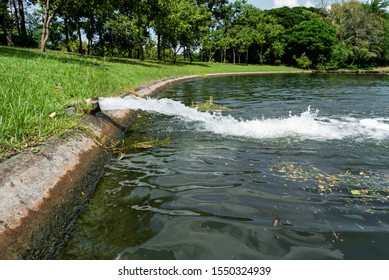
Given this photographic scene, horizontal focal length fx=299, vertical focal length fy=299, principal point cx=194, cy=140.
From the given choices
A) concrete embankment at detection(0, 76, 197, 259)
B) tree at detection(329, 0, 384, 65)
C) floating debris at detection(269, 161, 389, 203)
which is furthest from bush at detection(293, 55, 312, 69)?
concrete embankment at detection(0, 76, 197, 259)

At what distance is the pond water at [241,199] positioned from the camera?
9.26 feet

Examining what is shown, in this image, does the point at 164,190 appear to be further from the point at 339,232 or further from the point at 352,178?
the point at 352,178

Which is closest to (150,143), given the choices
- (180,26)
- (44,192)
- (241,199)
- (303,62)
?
(241,199)

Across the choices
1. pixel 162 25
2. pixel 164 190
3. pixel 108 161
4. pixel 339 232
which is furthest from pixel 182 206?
pixel 162 25

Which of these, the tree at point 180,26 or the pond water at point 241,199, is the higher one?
the tree at point 180,26

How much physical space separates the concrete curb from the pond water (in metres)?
0.19

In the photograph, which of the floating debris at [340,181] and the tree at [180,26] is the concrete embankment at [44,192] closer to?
the floating debris at [340,181]

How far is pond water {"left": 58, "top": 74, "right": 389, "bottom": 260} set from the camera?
2.82 m

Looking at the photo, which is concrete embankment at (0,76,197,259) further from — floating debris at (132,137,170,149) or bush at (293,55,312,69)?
bush at (293,55,312,69)

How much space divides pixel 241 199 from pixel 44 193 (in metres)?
2.26

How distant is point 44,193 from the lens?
3182 mm

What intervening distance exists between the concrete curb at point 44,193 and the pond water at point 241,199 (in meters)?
0.19

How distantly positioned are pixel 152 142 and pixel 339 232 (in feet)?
13.5

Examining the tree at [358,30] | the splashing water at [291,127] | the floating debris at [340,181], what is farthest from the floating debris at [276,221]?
the tree at [358,30]
